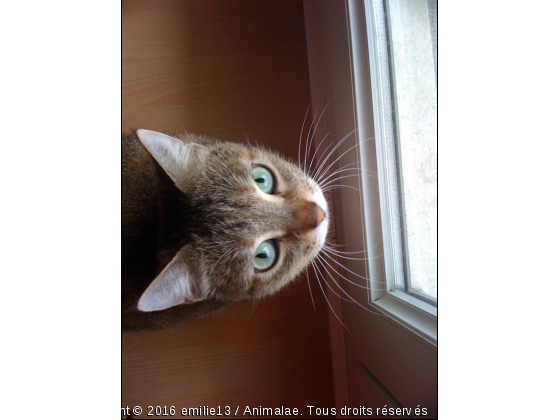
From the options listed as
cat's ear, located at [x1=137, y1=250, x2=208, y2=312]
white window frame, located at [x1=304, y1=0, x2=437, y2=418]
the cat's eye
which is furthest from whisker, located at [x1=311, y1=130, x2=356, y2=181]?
cat's ear, located at [x1=137, y1=250, x2=208, y2=312]

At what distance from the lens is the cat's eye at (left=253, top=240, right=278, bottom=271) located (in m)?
0.64

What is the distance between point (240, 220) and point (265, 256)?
85 millimetres

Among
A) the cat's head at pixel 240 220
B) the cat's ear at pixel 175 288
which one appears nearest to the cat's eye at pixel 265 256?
the cat's head at pixel 240 220

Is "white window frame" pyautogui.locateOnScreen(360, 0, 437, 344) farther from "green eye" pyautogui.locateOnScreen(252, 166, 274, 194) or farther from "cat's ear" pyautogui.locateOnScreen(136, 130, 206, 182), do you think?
"cat's ear" pyautogui.locateOnScreen(136, 130, 206, 182)

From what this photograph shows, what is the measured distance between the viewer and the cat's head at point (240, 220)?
0.61 metres

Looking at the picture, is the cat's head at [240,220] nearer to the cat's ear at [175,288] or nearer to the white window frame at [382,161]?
the cat's ear at [175,288]

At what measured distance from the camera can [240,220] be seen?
0.61m

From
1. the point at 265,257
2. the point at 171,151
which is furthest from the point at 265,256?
the point at 171,151

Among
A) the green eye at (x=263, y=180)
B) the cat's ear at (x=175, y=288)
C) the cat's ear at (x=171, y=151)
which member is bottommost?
the cat's ear at (x=175, y=288)

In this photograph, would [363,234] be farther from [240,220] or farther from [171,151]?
[171,151]
